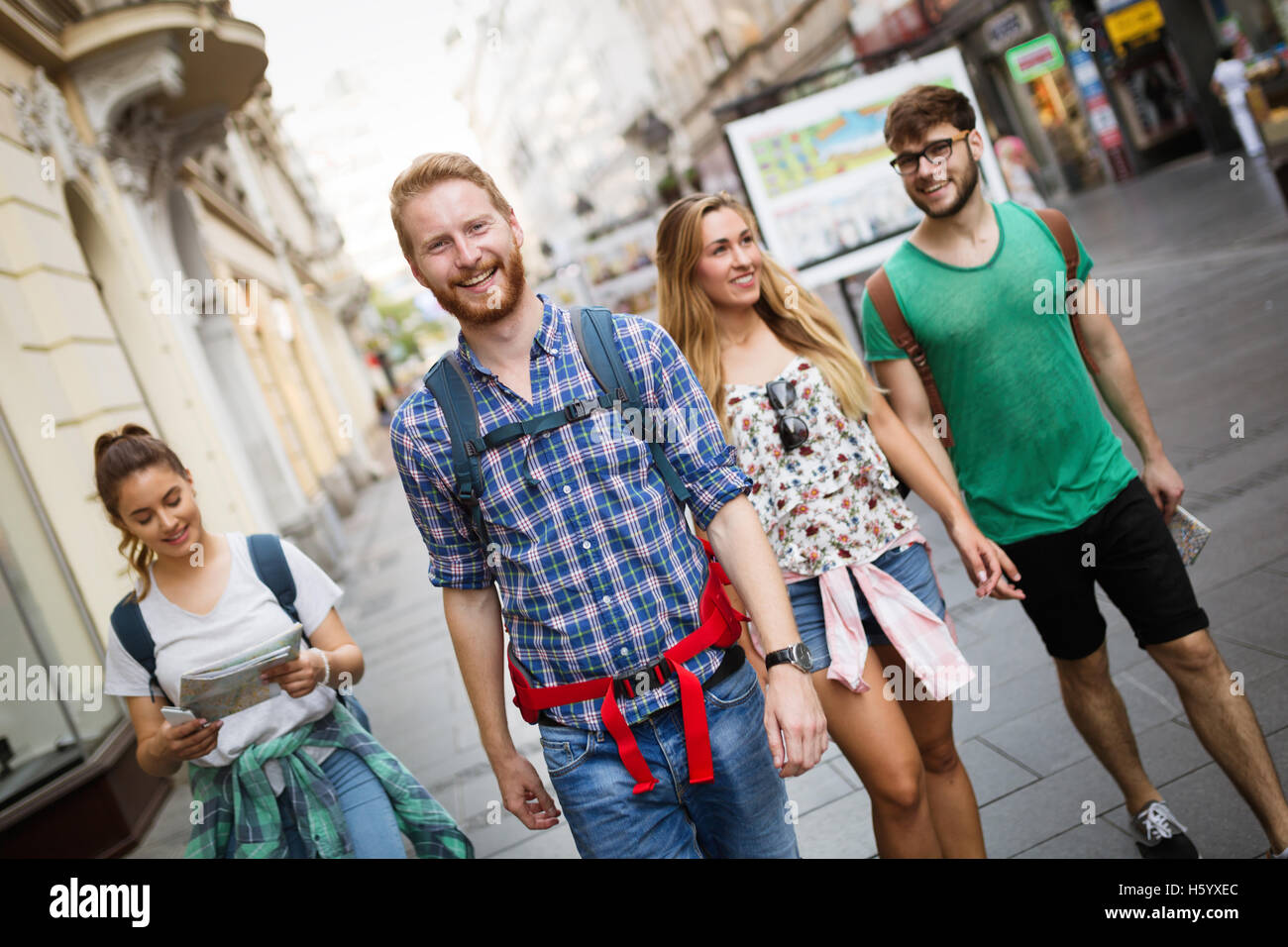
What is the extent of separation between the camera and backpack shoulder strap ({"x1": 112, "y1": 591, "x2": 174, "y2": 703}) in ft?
8.98

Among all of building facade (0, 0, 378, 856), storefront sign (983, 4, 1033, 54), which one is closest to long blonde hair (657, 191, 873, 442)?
building facade (0, 0, 378, 856)

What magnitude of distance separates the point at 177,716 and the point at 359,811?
1.80 ft

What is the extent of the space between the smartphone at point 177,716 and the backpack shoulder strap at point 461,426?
102 cm

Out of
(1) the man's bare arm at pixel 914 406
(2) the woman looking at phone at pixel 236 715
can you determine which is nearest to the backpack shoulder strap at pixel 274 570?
(2) the woman looking at phone at pixel 236 715

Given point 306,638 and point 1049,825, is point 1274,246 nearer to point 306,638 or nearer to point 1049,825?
point 1049,825

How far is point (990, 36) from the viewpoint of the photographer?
2231 cm

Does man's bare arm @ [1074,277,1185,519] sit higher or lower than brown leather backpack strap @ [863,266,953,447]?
lower

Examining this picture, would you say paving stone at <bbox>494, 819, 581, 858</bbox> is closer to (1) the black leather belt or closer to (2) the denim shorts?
(2) the denim shorts

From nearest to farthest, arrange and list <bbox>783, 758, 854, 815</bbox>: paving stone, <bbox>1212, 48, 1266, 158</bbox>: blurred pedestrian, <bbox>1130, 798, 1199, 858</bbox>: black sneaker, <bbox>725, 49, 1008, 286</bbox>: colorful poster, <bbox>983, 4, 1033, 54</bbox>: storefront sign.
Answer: <bbox>1130, 798, 1199, 858</bbox>: black sneaker → <bbox>783, 758, 854, 815</bbox>: paving stone → <bbox>725, 49, 1008, 286</bbox>: colorful poster → <bbox>1212, 48, 1266, 158</bbox>: blurred pedestrian → <bbox>983, 4, 1033, 54</bbox>: storefront sign

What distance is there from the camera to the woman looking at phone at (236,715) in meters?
2.72

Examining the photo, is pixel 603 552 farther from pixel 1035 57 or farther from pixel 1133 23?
pixel 1035 57

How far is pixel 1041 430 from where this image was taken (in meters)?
2.86

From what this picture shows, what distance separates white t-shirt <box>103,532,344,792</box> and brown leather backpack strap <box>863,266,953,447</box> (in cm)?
189

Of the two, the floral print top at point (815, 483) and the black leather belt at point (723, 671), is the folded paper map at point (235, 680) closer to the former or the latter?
the black leather belt at point (723, 671)
